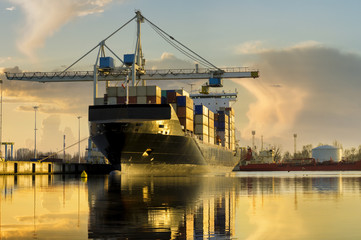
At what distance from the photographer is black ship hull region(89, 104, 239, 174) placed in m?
53.1

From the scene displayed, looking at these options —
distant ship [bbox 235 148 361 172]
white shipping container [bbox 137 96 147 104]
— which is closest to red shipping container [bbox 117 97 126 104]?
white shipping container [bbox 137 96 147 104]

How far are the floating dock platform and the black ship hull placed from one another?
4658 millimetres

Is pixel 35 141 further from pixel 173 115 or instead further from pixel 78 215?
pixel 78 215

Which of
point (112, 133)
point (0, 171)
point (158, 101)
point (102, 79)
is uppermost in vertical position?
point (102, 79)

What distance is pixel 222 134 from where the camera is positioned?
8738cm

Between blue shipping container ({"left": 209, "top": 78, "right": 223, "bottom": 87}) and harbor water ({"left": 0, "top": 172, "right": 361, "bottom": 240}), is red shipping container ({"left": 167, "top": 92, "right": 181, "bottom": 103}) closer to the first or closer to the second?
blue shipping container ({"left": 209, "top": 78, "right": 223, "bottom": 87})

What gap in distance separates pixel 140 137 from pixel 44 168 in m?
32.9

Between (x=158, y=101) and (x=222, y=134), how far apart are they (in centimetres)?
3287

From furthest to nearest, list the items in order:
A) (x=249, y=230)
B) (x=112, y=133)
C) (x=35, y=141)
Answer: (x=35, y=141) → (x=112, y=133) → (x=249, y=230)

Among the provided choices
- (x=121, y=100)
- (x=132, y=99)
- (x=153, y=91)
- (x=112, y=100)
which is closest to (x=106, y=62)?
(x=112, y=100)

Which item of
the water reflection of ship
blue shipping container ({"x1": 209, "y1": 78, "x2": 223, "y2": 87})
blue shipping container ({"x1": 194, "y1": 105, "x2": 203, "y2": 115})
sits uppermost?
blue shipping container ({"x1": 209, "y1": 78, "x2": 223, "y2": 87})

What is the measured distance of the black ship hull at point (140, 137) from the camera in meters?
53.1

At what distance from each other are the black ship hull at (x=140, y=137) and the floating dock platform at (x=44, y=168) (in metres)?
4.66

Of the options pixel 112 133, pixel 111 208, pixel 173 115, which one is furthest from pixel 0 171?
pixel 111 208
